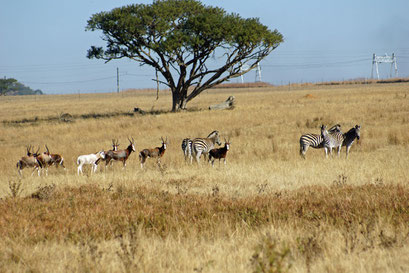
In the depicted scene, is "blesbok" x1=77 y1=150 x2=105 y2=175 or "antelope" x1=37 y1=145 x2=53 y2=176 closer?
"blesbok" x1=77 y1=150 x2=105 y2=175

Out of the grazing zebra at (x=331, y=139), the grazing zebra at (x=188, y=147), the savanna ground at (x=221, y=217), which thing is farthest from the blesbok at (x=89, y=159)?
the grazing zebra at (x=331, y=139)

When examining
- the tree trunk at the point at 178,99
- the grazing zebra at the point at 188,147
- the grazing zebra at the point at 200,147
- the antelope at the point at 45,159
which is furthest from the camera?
the tree trunk at the point at 178,99

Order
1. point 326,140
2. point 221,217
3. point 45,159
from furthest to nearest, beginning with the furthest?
point 326,140, point 45,159, point 221,217

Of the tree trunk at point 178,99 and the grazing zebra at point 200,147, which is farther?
the tree trunk at point 178,99

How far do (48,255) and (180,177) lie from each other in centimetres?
755

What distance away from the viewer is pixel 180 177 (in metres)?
14.4

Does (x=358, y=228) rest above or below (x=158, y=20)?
below

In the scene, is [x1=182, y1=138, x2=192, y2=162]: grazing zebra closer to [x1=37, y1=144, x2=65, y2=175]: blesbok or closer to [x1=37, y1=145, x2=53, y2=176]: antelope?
[x1=37, y1=144, x2=65, y2=175]: blesbok

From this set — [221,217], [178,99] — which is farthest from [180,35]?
[221,217]

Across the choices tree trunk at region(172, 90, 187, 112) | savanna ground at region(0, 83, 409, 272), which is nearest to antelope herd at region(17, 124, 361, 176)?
savanna ground at region(0, 83, 409, 272)

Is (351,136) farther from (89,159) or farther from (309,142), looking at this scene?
(89,159)

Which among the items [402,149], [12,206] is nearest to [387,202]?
[12,206]

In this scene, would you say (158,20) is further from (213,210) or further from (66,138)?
(213,210)

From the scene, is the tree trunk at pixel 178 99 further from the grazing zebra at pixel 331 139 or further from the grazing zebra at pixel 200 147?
the grazing zebra at pixel 331 139
